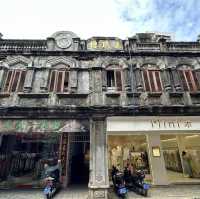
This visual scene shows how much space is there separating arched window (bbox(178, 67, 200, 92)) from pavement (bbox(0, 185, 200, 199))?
5035 mm

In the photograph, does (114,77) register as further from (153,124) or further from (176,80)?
(176,80)

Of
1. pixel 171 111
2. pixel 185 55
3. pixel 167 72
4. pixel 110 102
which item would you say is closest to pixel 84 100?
pixel 110 102

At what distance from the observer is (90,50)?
1009 centimetres

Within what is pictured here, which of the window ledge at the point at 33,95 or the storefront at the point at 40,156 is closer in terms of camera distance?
the window ledge at the point at 33,95

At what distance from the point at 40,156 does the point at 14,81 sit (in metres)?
4.45

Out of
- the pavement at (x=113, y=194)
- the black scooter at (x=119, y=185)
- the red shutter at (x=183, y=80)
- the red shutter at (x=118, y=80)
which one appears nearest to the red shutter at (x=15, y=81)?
the pavement at (x=113, y=194)

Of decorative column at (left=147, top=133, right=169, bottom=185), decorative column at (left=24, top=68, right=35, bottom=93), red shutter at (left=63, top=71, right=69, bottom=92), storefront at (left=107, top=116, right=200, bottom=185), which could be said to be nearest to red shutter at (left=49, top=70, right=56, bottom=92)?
red shutter at (left=63, top=71, right=69, bottom=92)

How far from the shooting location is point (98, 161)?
24.3 feet

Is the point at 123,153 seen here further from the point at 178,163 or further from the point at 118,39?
the point at 118,39

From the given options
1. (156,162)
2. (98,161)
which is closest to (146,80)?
(156,162)

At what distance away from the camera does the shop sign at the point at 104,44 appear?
1041 cm

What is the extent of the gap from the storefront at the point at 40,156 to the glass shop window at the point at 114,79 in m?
2.95

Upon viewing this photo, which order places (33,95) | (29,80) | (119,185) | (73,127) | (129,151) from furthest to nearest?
(129,151) < (29,80) < (33,95) < (73,127) < (119,185)

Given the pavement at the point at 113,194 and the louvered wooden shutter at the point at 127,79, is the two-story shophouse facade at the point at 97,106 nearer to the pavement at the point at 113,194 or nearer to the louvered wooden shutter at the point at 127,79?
the louvered wooden shutter at the point at 127,79
